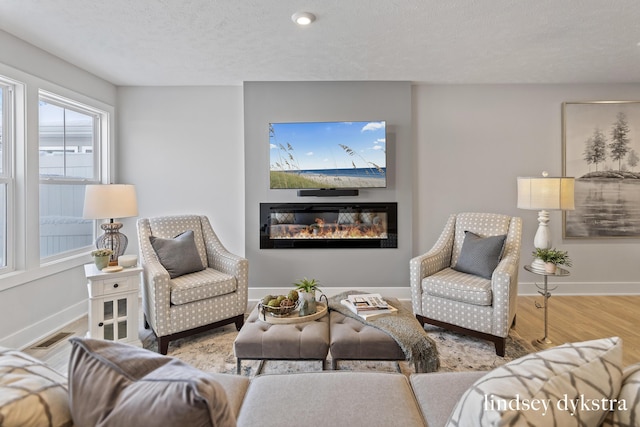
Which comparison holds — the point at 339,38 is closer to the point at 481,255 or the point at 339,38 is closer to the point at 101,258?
the point at 481,255

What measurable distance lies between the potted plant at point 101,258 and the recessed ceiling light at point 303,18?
2.22 m

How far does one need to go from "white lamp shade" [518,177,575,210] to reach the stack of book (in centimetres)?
150

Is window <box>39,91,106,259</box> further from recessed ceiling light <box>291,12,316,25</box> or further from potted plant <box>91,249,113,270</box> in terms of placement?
recessed ceiling light <box>291,12,316,25</box>

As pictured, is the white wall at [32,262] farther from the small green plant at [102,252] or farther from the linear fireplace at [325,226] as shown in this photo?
the linear fireplace at [325,226]

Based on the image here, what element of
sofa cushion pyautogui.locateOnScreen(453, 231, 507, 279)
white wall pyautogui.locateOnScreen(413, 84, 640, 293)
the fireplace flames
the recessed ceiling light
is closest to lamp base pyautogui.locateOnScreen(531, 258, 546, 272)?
sofa cushion pyautogui.locateOnScreen(453, 231, 507, 279)

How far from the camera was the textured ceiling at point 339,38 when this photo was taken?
7.45 feet

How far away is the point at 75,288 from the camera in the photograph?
3324mm

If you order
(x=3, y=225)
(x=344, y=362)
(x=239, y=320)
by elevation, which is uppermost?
(x=3, y=225)

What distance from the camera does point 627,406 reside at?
749 millimetres

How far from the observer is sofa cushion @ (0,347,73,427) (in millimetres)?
640

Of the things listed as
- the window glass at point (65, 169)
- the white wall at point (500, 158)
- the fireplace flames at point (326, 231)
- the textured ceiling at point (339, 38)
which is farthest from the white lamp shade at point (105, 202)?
the white wall at point (500, 158)

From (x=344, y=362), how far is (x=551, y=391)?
1.82 meters

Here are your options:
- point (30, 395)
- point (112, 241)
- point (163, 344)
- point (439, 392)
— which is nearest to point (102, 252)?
point (112, 241)

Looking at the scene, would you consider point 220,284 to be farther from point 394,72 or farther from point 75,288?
point 394,72
